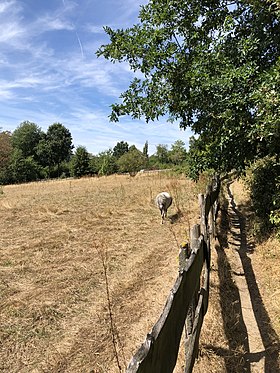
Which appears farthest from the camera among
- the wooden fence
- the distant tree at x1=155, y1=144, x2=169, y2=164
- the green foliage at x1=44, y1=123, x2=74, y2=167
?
the distant tree at x1=155, y1=144, x2=169, y2=164

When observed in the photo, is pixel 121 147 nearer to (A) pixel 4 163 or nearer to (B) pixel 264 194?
(A) pixel 4 163

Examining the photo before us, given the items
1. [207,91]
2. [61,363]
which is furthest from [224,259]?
[61,363]

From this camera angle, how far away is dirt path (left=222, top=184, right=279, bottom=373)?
3244mm

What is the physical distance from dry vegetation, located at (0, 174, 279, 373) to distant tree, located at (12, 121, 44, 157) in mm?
47707

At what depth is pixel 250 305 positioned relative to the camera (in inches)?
174

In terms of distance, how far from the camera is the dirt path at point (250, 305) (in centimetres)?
324

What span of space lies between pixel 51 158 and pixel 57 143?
3007 mm

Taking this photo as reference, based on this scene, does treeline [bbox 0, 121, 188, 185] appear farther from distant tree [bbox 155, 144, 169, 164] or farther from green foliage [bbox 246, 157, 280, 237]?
A: green foliage [bbox 246, 157, 280, 237]

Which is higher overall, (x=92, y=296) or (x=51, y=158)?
(x=51, y=158)

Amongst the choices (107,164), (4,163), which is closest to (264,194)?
(107,164)

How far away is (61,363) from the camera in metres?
3.24

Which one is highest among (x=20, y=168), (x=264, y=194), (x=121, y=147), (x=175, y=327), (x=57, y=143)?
(x=121, y=147)

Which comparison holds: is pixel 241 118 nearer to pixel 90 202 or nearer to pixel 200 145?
pixel 200 145

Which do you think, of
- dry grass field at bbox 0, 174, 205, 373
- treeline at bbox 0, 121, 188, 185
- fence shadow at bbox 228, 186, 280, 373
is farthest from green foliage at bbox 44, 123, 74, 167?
fence shadow at bbox 228, 186, 280, 373
